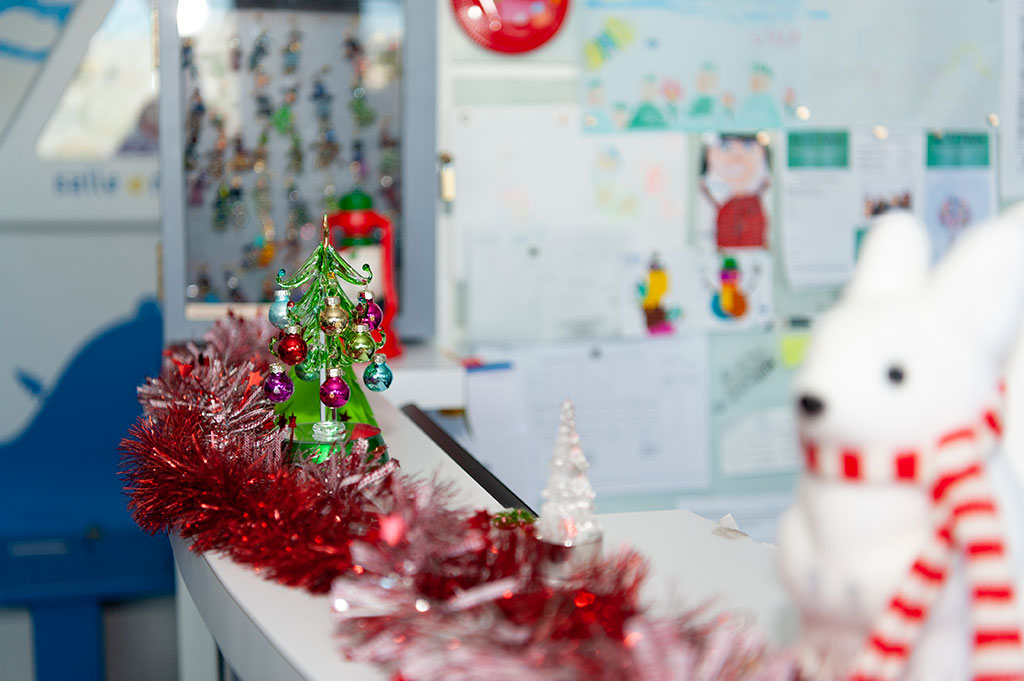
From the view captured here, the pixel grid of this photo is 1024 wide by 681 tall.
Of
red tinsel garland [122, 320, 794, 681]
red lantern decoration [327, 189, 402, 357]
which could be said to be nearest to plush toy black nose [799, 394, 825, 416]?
red tinsel garland [122, 320, 794, 681]

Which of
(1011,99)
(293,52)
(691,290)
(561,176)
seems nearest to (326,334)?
(293,52)

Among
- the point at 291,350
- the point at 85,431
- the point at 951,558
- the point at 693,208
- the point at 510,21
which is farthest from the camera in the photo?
the point at 85,431

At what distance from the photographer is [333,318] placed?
83 centimetres

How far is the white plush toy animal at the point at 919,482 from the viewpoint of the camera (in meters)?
0.43

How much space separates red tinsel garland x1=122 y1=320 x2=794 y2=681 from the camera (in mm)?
445

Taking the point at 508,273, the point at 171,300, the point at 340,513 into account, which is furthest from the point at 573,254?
the point at 340,513

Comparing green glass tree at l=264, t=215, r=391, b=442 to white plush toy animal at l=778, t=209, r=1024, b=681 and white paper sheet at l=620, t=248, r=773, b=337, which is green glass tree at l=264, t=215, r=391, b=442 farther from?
white paper sheet at l=620, t=248, r=773, b=337

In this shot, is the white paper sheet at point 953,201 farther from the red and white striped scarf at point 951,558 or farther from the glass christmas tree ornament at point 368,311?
the red and white striped scarf at point 951,558

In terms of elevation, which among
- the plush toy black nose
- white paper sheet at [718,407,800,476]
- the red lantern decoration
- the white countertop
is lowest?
white paper sheet at [718,407,800,476]

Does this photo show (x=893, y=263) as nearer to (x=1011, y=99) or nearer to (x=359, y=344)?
(x=359, y=344)

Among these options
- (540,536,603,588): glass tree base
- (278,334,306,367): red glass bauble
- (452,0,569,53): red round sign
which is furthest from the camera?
(452,0,569,53): red round sign

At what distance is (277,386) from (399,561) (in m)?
0.34

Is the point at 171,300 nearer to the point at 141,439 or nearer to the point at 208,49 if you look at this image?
the point at 208,49

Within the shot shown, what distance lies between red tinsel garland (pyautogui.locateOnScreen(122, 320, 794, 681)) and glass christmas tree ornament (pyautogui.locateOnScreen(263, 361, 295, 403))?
2 centimetres
